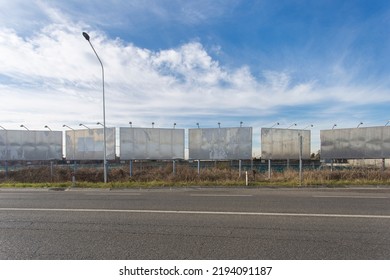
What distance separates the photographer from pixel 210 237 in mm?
5371

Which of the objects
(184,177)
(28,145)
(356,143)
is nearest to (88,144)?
(28,145)

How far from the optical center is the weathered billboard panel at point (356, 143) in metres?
20.1

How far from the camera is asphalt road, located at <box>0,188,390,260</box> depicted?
4.53m

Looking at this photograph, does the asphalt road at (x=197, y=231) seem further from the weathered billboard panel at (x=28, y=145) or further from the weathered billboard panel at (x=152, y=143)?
the weathered billboard panel at (x=28, y=145)

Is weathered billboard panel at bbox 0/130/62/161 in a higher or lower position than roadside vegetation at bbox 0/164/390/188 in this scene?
higher

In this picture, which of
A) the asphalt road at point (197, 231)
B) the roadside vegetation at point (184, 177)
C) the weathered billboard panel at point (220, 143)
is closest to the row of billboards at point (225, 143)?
the weathered billboard panel at point (220, 143)

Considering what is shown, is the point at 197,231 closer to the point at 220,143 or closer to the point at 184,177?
the point at 184,177

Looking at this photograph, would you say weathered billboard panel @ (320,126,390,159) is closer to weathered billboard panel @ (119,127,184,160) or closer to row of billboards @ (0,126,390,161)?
row of billboards @ (0,126,390,161)

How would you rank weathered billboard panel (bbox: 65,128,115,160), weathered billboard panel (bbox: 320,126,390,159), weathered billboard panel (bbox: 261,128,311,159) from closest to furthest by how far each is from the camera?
weathered billboard panel (bbox: 320,126,390,159), weathered billboard panel (bbox: 261,128,311,159), weathered billboard panel (bbox: 65,128,115,160)

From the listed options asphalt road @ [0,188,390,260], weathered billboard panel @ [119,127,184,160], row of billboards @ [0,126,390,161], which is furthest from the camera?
weathered billboard panel @ [119,127,184,160]

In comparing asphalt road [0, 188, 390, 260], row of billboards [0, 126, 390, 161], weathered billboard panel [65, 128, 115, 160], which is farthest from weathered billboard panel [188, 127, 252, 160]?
asphalt road [0, 188, 390, 260]

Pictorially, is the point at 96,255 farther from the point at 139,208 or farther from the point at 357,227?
the point at 357,227

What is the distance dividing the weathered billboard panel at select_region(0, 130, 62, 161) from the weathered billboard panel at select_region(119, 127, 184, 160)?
7.18 meters

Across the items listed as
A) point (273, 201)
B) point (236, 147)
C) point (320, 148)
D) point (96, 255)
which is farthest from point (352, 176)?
point (96, 255)
